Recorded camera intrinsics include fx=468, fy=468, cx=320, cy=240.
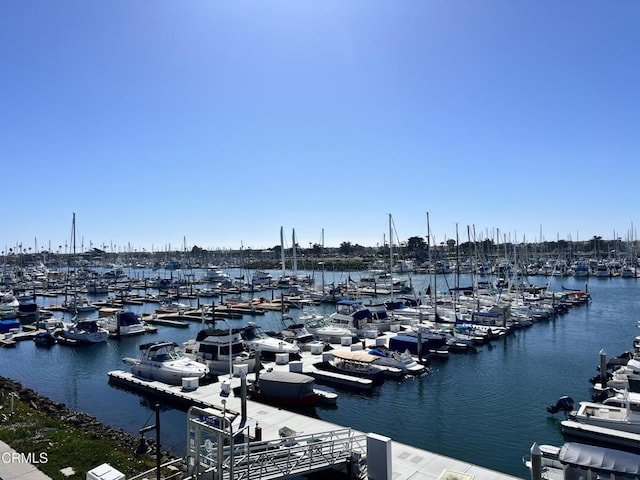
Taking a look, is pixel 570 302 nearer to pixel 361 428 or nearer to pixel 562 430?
pixel 562 430

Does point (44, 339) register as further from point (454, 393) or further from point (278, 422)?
point (454, 393)

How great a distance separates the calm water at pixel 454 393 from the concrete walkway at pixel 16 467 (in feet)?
21.6

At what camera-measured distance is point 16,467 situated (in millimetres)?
16609

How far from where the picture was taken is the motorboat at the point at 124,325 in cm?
5459

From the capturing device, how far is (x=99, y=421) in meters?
26.6

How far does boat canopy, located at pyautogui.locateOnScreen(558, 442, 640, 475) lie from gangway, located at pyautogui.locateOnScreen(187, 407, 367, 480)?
23.9 ft

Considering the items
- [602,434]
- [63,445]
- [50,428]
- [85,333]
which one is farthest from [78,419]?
[85,333]

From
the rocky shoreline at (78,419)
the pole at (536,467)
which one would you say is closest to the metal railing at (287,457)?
the rocky shoreline at (78,419)

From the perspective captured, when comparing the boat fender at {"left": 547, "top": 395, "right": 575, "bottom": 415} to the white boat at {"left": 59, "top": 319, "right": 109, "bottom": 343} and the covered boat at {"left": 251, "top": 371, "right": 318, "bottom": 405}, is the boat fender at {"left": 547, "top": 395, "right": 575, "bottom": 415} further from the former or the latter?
the white boat at {"left": 59, "top": 319, "right": 109, "bottom": 343}

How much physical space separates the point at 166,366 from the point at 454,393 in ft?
64.6

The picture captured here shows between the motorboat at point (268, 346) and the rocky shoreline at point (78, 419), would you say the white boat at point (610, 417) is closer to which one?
the rocky shoreline at point (78, 419)

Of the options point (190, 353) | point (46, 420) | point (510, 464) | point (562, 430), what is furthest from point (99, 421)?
point (562, 430)

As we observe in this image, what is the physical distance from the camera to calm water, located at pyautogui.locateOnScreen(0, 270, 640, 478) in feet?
79.5

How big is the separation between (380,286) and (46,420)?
307 feet
